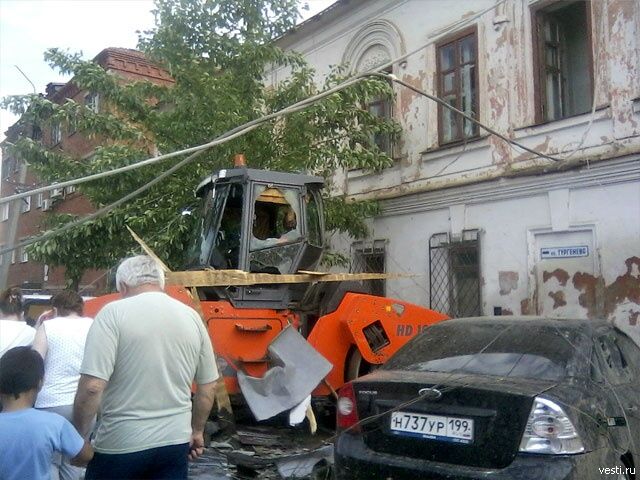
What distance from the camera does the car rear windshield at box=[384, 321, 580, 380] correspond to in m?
4.55

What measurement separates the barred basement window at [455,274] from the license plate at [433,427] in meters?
6.62

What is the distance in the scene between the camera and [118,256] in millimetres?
11078

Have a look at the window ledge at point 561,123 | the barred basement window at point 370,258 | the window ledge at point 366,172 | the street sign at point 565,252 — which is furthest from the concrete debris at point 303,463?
the window ledge at point 366,172

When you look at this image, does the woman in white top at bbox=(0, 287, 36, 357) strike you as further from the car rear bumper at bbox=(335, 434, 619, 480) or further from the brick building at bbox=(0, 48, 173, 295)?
the car rear bumper at bbox=(335, 434, 619, 480)

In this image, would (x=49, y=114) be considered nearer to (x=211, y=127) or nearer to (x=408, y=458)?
(x=211, y=127)

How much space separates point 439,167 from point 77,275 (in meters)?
5.95

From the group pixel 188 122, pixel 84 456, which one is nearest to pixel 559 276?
pixel 188 122

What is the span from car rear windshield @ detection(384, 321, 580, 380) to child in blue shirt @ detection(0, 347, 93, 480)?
2491mm

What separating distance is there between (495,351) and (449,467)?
3.14ft

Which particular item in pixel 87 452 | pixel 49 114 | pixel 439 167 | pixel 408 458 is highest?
pixel 49 114

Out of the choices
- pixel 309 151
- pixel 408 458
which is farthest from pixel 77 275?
pixel 408 458

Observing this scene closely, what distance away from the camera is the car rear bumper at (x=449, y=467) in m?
3.90

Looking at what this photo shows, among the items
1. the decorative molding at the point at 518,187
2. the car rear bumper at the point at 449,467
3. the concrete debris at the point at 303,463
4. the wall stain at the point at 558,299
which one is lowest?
the concrete debris at the point at 303,463

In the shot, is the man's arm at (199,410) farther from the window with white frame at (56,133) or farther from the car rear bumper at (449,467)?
the window with white frame at (56,133)
